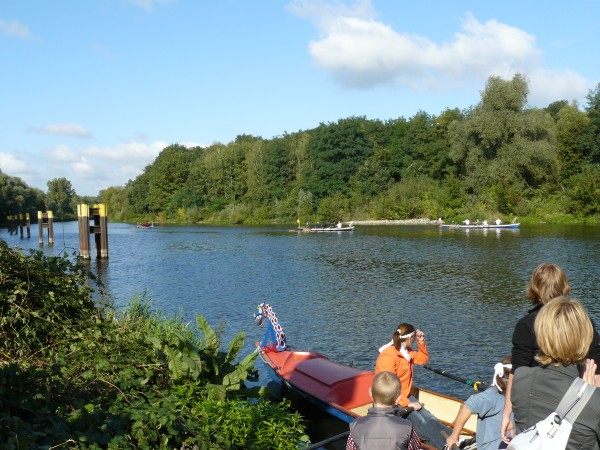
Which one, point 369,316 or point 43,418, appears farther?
point 369,316

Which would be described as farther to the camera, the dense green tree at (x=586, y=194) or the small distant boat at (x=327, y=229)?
the small distant boat at (x=327, y=229)

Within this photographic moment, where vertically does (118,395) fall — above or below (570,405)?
Result: below

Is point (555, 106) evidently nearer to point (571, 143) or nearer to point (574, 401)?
point (571, 143)

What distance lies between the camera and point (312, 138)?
8881cm

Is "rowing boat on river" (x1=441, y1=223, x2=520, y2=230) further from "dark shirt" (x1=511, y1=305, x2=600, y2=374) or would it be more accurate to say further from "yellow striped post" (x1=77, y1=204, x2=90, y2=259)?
"dark shirt" (x1=511, y1=305, x2=600, y2=374)

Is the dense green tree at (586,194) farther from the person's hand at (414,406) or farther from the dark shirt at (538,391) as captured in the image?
the dark shirt at (538,391)

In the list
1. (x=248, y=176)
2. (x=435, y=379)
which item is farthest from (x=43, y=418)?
(x=248, y=176)

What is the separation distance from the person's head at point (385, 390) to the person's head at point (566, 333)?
99cm

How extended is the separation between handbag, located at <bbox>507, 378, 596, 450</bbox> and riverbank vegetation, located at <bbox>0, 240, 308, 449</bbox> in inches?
142

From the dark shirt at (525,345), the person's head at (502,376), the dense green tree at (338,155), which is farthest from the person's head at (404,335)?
the dense green tree at (338,155)

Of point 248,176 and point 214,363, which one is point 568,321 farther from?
point 248,176

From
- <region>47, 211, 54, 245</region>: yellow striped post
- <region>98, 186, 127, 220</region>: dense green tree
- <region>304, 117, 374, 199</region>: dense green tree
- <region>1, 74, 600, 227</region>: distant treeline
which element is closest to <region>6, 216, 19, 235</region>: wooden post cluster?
<region>47, 211, 54, 245</region>: yellow striped post

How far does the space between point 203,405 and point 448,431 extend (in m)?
3.41

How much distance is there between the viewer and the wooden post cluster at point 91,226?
32.6 meters
